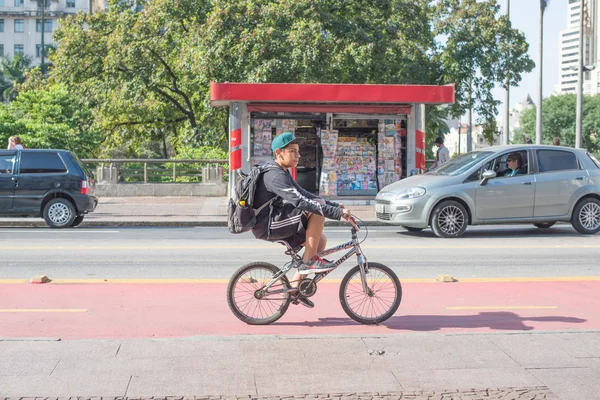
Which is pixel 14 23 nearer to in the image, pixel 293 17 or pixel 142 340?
pixel 293 17

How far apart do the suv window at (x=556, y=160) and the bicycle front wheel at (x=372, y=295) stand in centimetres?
933

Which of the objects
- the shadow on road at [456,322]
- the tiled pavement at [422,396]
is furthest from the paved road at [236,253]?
the tiled pavement at [422,396]

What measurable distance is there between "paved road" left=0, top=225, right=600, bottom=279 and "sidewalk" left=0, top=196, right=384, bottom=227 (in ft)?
6.07

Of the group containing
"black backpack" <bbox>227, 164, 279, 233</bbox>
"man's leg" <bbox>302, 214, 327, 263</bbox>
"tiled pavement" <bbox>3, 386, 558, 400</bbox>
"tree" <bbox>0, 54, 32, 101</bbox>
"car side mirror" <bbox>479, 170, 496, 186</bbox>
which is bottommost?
"tiled pavement" <bbox>3, 386, 558, 400</bbox>

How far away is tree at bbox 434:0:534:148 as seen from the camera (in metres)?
37.9

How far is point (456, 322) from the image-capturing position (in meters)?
7.41

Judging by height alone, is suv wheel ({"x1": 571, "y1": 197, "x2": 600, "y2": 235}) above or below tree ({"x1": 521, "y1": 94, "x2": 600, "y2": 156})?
below

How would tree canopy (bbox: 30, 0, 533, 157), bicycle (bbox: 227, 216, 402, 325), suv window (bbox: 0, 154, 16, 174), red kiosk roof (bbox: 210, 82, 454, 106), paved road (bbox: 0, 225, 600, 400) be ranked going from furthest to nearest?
tree canopy (bbox: 30, 0, 533, 157) → red kiosk roof (bbox: 210, 82, 454, 106) → suv window (bbox: 0, 154, 16, 174) → bicycle (bbox: 227, 216, 402, 325) → paved road (bbox: 0, 225, 600, 400)

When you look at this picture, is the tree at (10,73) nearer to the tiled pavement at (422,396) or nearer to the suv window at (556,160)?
the suv window at (556,160)

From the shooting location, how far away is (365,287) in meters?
7.12

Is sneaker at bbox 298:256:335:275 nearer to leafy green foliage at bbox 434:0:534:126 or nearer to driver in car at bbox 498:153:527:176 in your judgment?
driver in car at bbox 498:153:527:176

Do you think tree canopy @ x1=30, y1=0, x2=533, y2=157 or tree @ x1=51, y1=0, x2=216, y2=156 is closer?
tree canopy @ x1=30, y1=0, x2=533, y2=157

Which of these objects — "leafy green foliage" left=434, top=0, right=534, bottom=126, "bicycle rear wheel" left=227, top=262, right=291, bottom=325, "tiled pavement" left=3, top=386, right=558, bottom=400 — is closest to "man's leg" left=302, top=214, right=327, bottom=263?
"bicycle rear wheel" left=227, top=262, right=291, bottom=325

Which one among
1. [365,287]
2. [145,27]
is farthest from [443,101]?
[145,27]
